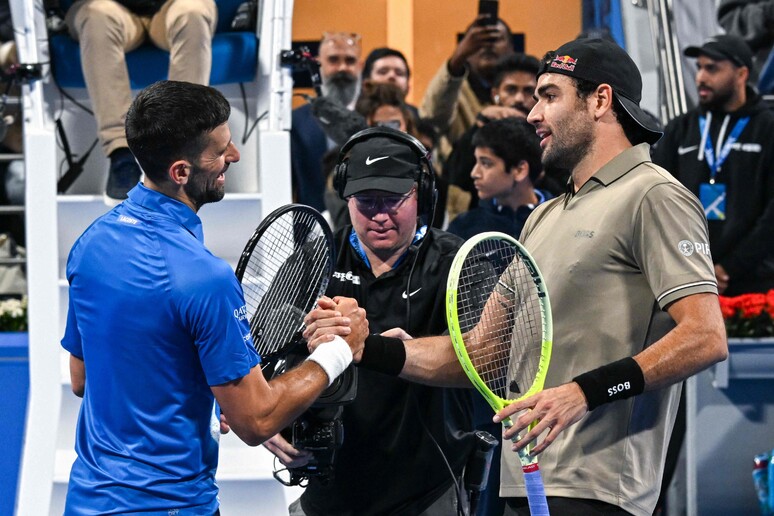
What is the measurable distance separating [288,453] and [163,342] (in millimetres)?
639

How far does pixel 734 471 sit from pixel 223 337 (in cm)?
362

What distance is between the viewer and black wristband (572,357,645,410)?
255 cm

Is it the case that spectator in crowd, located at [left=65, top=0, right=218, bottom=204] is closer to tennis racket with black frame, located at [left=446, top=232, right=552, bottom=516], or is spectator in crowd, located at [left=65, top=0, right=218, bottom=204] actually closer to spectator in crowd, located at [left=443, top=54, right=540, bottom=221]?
spectator in crowd, located at [left=443, top=54, right=540, bottom=221]

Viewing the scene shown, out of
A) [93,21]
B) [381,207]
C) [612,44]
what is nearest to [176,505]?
[381,207]

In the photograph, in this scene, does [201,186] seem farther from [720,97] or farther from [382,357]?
[720,97]

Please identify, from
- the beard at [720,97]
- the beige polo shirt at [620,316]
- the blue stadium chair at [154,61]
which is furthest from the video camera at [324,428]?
the beard at [720,97]

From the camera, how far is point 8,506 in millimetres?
5352

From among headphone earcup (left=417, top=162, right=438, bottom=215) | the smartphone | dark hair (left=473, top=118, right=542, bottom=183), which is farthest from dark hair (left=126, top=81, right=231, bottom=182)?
the smartphone

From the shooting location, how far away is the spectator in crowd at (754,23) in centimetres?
778

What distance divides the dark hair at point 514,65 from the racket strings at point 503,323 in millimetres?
3409

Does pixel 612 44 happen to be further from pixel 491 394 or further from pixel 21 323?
pixel 21 323

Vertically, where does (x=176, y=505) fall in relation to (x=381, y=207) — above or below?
below

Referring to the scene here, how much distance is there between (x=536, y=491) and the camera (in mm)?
2576

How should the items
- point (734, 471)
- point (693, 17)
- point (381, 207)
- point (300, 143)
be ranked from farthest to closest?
1. point (693, 17)
2. point (300, 143)
3. point (734, 471)
4. point (381, 207)
